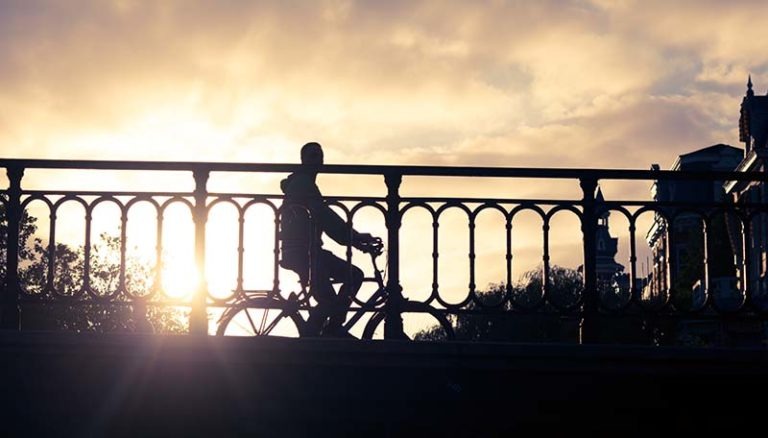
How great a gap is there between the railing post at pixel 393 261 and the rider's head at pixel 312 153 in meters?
0.85

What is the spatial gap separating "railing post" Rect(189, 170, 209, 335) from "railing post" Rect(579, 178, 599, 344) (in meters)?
3.22

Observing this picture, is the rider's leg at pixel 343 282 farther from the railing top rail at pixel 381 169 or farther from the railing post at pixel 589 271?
the railing post at pixel 589 271

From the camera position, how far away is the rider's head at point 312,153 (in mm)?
12258

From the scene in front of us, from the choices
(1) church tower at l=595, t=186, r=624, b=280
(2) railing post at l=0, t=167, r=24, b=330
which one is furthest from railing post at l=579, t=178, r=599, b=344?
(1) church tower at l=595, t=186, r=624, b=280

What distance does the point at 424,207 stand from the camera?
11555 millimetres

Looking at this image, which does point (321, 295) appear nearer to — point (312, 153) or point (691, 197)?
point (312, 153)

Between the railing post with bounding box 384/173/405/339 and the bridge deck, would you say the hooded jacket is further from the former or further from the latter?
the bridge deck

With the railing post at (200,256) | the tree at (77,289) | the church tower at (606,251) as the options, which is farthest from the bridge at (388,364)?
the church tower at (606,251)

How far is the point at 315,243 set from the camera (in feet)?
39.3

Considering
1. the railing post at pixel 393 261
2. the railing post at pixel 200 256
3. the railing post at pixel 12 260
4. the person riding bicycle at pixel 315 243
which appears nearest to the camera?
the railing post at pixel 200 256

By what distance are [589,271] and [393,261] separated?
1690 mm

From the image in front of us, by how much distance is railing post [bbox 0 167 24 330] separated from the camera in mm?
11805

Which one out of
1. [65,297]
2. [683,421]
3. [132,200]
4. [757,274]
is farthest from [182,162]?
[757,274]

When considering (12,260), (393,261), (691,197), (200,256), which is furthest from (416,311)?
(691,197)
